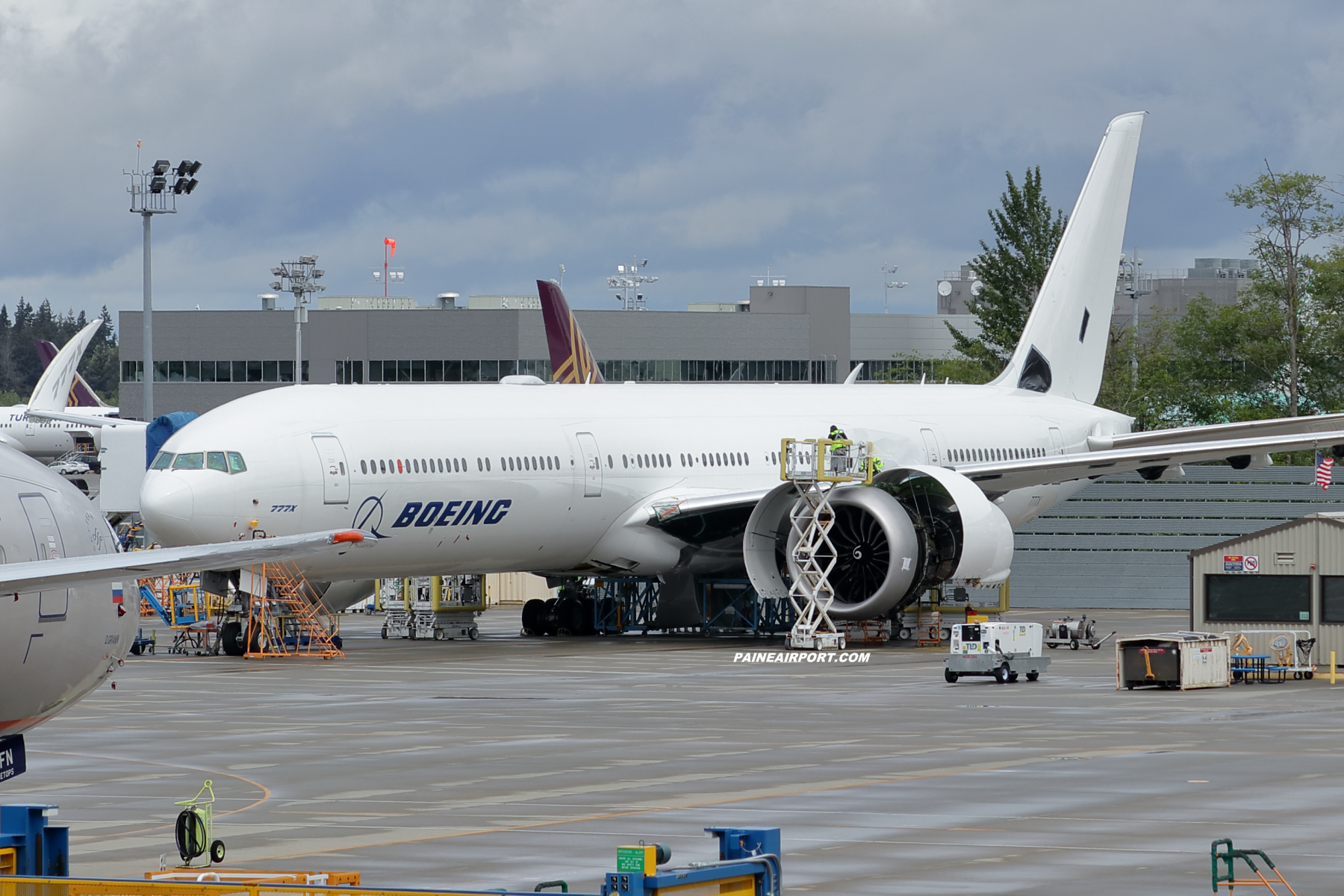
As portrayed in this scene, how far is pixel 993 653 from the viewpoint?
30.6m

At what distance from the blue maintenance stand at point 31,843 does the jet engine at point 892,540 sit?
25.7m

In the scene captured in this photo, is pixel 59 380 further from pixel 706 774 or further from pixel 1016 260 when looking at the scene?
pixel 706 774

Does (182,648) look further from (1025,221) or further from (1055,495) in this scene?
(1025,221)

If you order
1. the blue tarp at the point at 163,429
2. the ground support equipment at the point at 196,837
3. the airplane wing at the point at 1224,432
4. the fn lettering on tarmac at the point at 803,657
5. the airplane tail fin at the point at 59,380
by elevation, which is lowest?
the fn lettering on tarmac at the point at 803,657

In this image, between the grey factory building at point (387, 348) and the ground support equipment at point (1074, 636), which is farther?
the grey factory building at point (387, 348)

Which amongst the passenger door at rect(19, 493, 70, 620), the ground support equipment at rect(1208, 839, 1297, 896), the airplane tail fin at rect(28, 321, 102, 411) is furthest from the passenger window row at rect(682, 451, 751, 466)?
the airplane tail fin at rect(28, 321, 102, 411)

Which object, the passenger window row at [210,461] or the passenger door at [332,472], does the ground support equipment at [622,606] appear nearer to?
the passenger door at [332,472]

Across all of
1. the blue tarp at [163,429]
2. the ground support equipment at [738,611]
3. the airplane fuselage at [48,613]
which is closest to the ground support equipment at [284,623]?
the ground support equipment at [738,611]

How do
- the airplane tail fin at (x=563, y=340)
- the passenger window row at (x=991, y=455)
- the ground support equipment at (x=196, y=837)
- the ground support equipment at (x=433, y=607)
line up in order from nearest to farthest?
the ground support equipment at (x=196, y=837) < the ground support equipment at (x=433, y=607) < the passenger window row at (x=991, y=455) < the airplane tail fin at (x=563, y=340)

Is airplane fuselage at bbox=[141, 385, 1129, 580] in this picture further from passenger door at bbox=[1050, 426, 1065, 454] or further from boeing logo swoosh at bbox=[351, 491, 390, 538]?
passenger door at bbox=[1050, 426, 1065, 454]

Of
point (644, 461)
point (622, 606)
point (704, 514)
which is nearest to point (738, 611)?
point (622, 606)

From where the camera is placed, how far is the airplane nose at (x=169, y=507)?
1297 inches

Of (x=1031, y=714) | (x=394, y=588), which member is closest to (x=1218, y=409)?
(x=394, y=588)

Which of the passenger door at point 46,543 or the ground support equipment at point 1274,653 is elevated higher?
the passenger door at point 46,543
